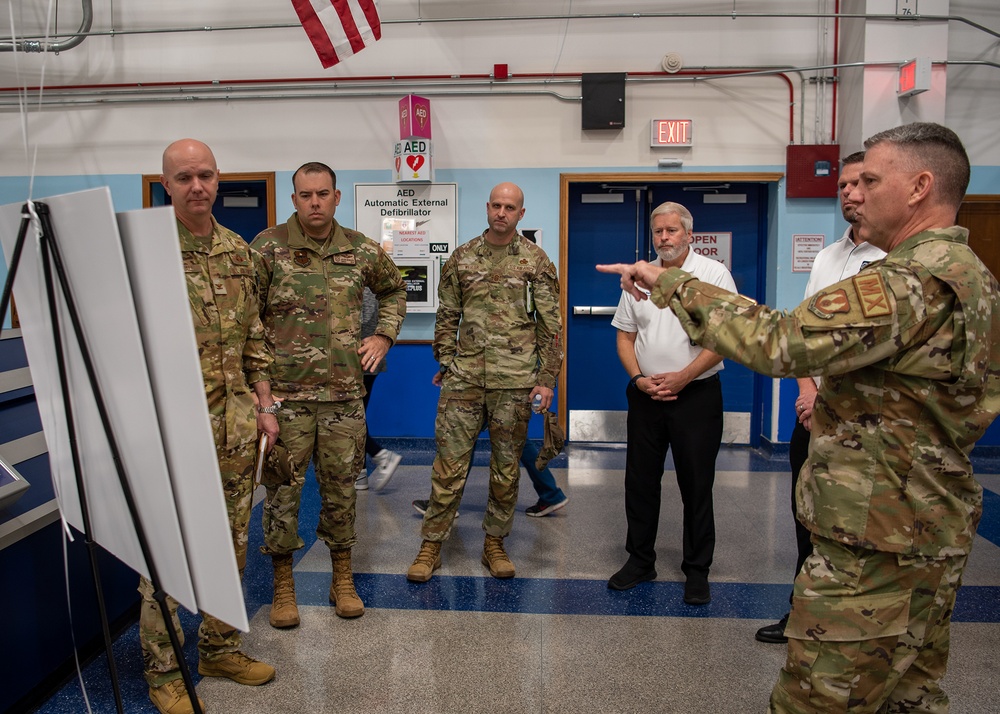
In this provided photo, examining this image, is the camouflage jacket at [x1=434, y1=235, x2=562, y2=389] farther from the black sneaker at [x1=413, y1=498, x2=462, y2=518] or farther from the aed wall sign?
the aed wall sign

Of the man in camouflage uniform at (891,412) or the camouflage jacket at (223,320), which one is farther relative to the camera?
the camouflage jacket at (223,320)

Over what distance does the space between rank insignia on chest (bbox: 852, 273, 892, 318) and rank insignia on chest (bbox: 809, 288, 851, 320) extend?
3 centimetres

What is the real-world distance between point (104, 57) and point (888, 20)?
538cm

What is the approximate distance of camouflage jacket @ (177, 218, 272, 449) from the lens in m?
2.24

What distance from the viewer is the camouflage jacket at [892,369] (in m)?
1.39

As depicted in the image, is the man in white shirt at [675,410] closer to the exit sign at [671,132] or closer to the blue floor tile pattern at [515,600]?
the blue floor tile pattern at [515,600]

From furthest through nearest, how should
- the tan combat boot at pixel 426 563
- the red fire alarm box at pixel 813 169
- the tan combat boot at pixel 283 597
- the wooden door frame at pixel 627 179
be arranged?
1. the wooden door frame at pixel 627 179
2. the red fire alarm box at pixel 813 169
3. the tan combat boot at pixel 426 563
4. the tan combat boot at pixel 283 597

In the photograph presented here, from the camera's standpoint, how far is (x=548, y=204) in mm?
5391

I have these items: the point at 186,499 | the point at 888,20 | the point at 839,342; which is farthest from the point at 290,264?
the point at 888,20

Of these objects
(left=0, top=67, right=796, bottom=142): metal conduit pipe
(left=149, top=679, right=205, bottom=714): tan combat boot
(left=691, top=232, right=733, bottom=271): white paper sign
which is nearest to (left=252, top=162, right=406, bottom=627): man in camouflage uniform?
(left=149, top=679, right=205, bottom=714): tan combat boot

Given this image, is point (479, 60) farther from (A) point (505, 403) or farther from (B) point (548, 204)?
(A) point (505, 403)

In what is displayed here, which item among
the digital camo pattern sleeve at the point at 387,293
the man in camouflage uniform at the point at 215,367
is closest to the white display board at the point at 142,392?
the man in camouflage uniform at the point at 215,367

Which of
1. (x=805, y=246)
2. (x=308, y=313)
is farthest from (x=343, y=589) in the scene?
(x=805, y=246)

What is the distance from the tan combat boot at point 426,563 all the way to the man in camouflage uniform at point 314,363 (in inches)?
12.5
